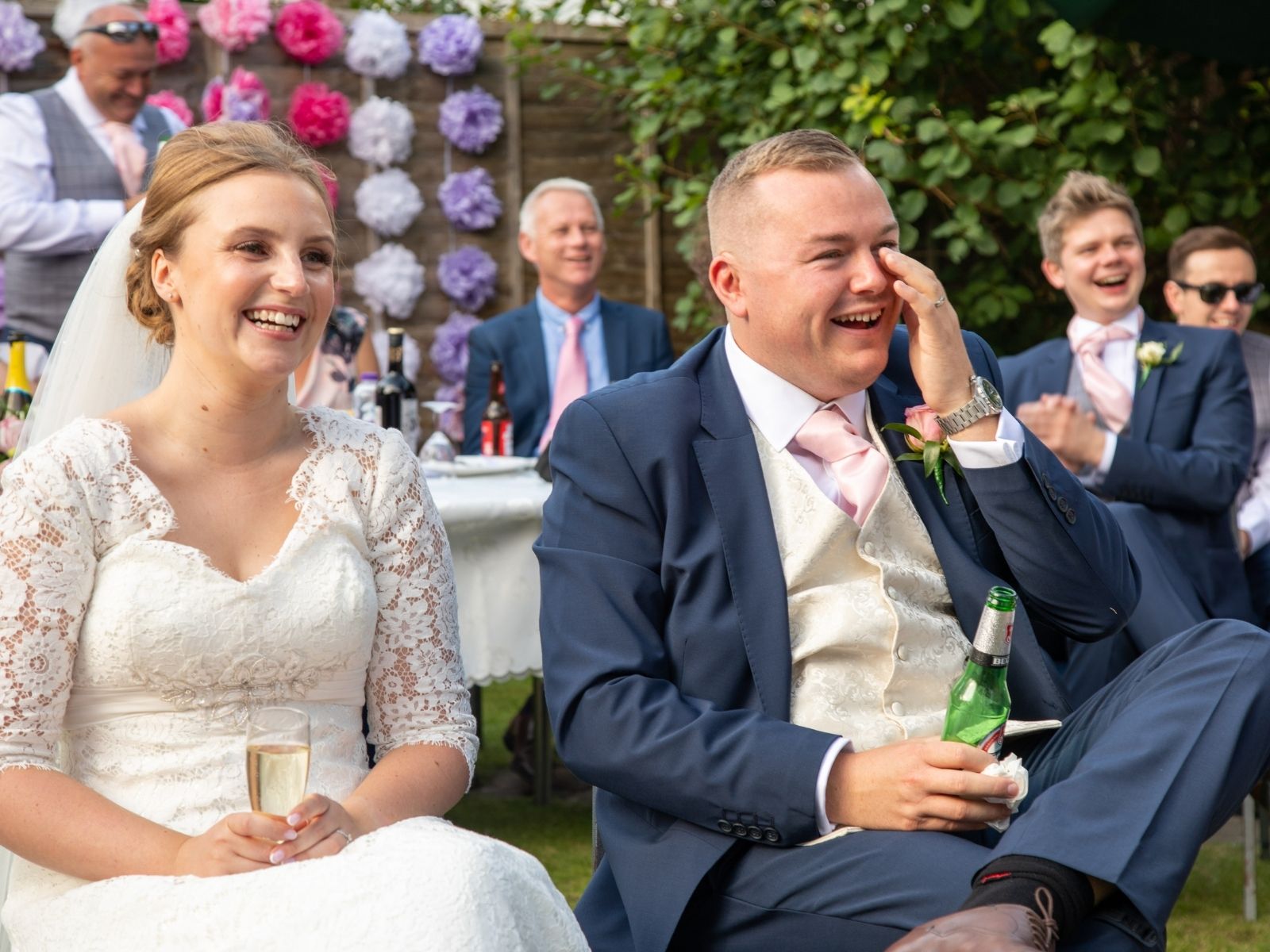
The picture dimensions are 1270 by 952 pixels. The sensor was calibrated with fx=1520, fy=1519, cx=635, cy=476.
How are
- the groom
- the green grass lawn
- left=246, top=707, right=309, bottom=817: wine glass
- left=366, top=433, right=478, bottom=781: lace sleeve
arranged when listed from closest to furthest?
1. left=246, top=707, right=309, bottom=817: wine glass
2. the groom
3. left=366, top=433, right=478, bottom=781: lace sleeve
4. the green grass lawn

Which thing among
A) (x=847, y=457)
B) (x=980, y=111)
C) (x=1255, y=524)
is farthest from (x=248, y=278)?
(x=980, y=111)

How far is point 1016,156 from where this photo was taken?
248 inches

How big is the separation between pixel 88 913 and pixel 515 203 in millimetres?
7058

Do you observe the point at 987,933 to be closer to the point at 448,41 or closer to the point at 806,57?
the point at 806,57

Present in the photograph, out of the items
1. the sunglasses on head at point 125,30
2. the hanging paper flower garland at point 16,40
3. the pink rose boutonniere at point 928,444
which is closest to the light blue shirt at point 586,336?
the sunglasses on head at point 125,30

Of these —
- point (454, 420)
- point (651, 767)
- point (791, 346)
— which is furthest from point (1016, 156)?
point (651, 767)

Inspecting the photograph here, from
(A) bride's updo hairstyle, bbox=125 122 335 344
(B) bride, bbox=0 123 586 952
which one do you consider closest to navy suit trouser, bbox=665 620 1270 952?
(B) bride, bbox=0 123 586 952

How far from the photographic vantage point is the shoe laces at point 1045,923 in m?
1.90

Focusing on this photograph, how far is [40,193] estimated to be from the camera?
5.60 meters

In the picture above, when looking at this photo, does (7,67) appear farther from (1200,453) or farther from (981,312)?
(1200,453)

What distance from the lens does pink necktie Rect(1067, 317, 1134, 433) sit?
181 inches

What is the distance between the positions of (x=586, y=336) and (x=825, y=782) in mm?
4391

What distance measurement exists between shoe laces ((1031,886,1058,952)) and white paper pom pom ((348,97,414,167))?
7088mm

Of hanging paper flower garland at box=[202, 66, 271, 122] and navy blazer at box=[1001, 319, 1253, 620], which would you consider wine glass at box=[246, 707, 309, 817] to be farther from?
hanging paper flower garland at box=[202, 66, 271, 122]
